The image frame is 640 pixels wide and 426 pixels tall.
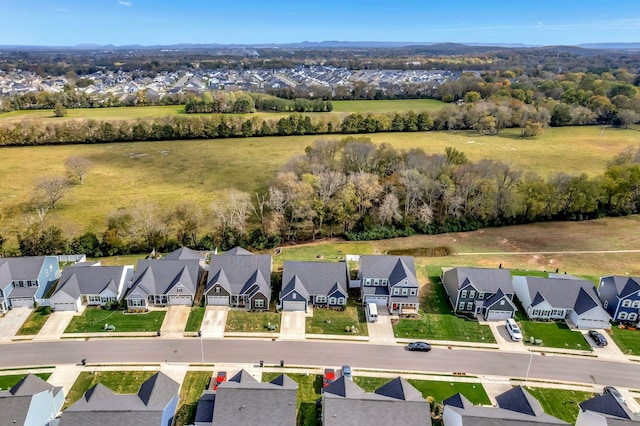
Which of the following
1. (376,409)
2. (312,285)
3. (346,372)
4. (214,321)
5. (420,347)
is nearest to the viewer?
(376,409)

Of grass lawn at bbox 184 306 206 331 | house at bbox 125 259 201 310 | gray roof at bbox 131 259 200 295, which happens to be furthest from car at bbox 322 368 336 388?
gray roof at bbox 131 259 200 295

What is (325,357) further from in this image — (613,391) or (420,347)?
(613,391)

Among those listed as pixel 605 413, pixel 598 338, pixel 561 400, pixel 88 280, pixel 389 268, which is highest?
pixel 389 268

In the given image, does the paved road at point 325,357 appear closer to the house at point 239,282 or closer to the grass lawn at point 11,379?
the grass lawn at point 11,379

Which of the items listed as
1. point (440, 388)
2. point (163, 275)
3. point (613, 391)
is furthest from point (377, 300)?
point (163, 275)

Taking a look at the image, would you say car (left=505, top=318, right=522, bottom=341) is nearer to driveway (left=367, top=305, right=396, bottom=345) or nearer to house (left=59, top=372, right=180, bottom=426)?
driveway (left=367, top=305, right=396, bottom=345)

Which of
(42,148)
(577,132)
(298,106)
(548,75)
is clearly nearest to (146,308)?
(42,148)

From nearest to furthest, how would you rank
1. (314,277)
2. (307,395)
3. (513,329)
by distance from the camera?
(307,395) → (513,329) → (314,277)

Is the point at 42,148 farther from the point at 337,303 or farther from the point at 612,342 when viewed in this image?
the point at 612,342
